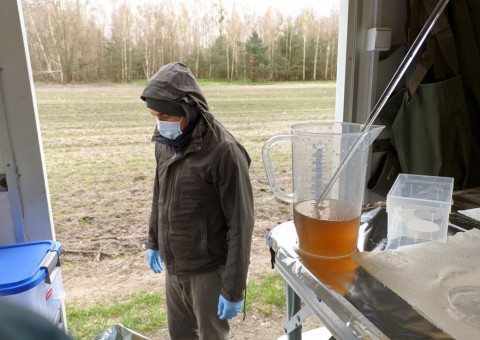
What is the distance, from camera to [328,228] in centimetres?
68

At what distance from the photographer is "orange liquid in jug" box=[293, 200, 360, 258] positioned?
0.68m

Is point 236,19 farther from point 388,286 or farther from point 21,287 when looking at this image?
point 388,286

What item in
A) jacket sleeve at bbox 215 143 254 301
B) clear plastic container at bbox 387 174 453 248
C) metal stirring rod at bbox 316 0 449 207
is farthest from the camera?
jacket sleeve at bbox 215 143 254 301

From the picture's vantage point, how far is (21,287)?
3.40ft

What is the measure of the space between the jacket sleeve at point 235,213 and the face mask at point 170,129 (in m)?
0.19

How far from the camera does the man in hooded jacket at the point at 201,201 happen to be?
1.19 metres

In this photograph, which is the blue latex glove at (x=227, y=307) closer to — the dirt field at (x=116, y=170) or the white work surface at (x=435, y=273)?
the white work surface at (x=435, y=273)

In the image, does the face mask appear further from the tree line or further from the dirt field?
the dirt field

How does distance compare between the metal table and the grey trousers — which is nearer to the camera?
the metal table

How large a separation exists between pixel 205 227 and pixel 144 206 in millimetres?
1471

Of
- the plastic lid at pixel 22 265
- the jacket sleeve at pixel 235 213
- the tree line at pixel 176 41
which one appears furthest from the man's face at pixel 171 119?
the tree line at pixel 176 41

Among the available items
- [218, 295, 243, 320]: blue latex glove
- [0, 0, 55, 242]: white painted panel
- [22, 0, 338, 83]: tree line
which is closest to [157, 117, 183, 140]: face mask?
[0, 0, 55, 242]: white painted panel

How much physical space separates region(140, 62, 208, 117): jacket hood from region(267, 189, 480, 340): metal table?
23.7 inches

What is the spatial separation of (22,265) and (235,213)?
2.29ft
